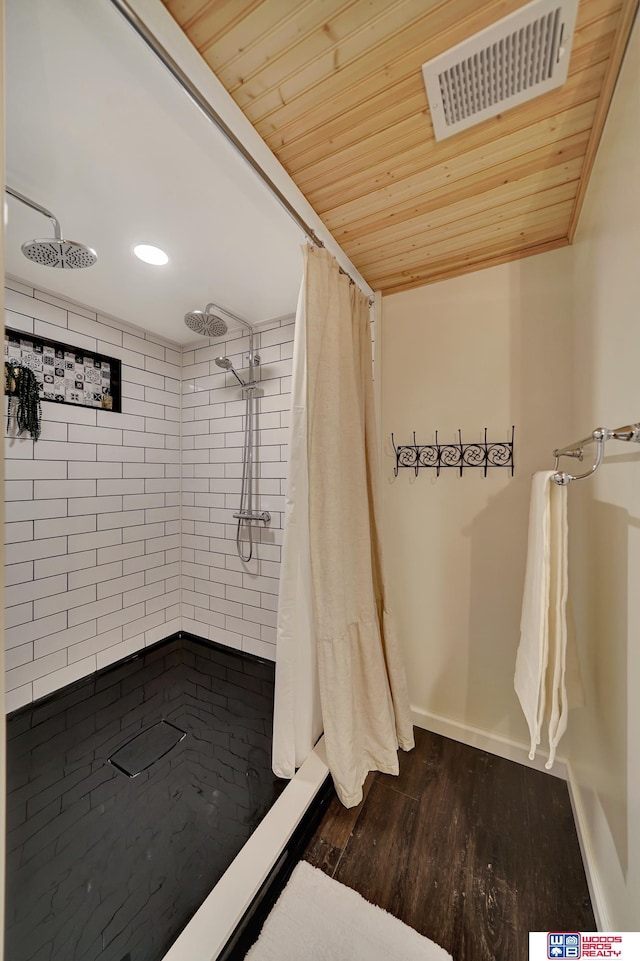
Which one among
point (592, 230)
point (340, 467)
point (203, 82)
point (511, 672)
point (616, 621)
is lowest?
point (511, 672)

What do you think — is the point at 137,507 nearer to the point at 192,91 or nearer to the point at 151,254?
the point at 151,254

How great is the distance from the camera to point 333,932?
0.91 meters

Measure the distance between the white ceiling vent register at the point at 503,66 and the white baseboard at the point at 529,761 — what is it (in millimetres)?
2136

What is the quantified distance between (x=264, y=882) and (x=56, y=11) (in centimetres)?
225

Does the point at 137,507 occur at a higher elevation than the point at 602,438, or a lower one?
lower

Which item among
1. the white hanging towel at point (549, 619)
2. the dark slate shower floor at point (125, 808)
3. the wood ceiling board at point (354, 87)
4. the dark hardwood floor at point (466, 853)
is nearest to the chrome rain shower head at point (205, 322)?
the wood ceiling board at point (354, 87)

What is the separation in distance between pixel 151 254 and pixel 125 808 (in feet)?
7.34

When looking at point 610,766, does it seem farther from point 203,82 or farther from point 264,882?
point 203,82

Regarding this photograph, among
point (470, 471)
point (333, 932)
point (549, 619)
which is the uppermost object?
point (470, 471)

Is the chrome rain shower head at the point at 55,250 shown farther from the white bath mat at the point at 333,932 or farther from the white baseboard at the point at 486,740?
the white baseboard at the point at 486,740

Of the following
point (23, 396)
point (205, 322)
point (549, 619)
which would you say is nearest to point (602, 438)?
point (549, 619)

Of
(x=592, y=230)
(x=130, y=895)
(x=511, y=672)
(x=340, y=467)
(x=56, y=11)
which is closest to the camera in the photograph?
(x=56, y=11)

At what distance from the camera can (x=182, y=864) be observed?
1048 millimetres

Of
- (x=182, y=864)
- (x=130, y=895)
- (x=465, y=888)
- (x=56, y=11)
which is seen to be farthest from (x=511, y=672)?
(x=56, y=11)
